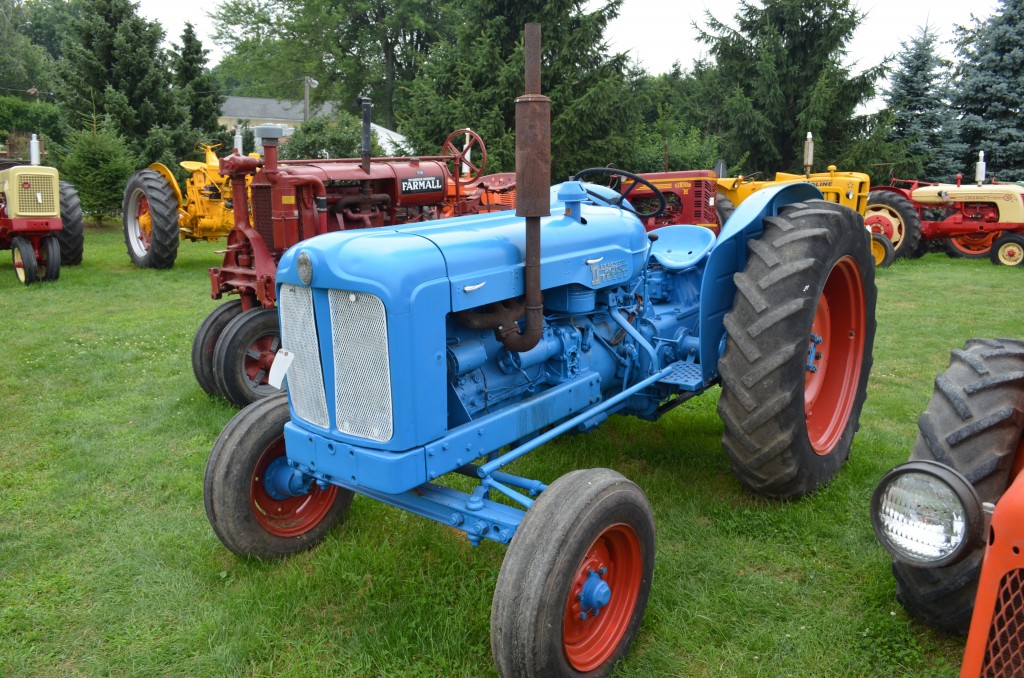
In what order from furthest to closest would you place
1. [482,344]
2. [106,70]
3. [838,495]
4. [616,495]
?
[106,70], [838,495], [482,344], [616,495]

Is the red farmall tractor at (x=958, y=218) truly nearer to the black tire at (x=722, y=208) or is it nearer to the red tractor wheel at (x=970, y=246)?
the red tractor wheel at (x=970, y=246)

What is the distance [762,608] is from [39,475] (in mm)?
3639

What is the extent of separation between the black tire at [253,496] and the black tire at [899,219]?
11585 millimetres

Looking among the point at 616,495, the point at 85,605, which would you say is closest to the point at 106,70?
the point at 85,605

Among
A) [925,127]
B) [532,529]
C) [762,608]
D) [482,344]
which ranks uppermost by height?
[925,127]

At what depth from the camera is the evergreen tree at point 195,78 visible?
18.9m

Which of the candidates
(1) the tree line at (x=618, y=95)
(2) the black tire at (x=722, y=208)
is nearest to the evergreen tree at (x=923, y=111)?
(1) the tree line at (x=618, y=95)

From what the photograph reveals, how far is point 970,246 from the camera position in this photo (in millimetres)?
13156

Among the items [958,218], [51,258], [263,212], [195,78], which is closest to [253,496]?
[263,212]

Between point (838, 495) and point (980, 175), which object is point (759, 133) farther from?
point (838, 495)

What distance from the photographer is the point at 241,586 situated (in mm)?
2910

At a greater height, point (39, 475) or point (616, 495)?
point (616, 495)

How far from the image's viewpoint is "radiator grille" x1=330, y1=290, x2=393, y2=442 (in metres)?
2.36

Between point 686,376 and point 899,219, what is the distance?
431 inches
